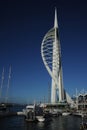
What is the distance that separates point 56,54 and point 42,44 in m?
13.5

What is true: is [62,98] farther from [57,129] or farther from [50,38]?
[57,129]

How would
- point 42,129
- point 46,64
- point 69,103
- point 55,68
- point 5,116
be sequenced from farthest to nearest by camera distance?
1. point 69,103
2. point 55,68
3. point 46,64
4. point 5,116
5. point 42,129

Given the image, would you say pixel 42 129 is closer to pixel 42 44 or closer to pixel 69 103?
pixel 42 44

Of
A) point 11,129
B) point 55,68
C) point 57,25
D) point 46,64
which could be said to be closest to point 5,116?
point 11,129

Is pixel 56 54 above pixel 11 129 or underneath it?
above

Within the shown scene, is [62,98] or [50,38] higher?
[50,38]

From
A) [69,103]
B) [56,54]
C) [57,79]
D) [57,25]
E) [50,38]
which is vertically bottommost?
[69,103]

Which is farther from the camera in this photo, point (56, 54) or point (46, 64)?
point (56, 54)

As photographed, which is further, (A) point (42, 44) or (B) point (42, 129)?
(A) point (42, 44)

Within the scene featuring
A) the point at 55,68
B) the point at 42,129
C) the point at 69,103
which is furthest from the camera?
the point at 69,103

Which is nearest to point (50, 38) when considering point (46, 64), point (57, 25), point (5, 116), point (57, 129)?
point (57, 25)

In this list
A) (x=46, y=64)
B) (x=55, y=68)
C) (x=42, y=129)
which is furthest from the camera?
(x=55, y=68)

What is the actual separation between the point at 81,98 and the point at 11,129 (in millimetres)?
123558

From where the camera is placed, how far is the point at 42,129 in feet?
233
